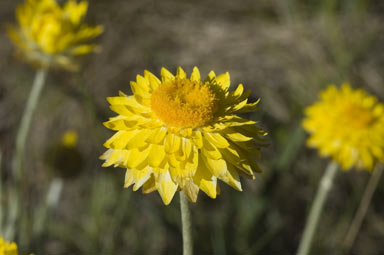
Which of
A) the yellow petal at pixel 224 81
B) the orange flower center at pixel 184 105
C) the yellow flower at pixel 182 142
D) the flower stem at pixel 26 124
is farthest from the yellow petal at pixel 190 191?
the flower stem at pixel 26 124

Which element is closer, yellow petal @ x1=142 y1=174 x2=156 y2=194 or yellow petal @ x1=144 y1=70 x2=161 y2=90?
yellow petal @ x1=142 y1=174 x2=156 y2=194

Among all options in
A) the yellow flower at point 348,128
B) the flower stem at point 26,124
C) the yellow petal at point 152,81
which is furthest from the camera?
the yellow flower at point 348,128

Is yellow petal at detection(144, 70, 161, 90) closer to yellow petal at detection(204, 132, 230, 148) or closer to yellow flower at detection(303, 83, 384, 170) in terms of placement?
yellow petal at detection(204, 132, 230, 148)

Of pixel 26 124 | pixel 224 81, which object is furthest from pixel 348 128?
pixel 26 124

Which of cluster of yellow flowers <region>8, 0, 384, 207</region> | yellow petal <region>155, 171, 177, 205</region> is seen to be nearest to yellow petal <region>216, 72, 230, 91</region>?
cluster of yellow flowers <region>8, 0, 384, 207</region>

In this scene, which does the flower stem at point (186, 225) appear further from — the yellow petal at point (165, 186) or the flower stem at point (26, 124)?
the flower stem at point (26, 124)

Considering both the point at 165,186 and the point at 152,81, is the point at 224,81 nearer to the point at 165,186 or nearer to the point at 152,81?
the point at 152,81
